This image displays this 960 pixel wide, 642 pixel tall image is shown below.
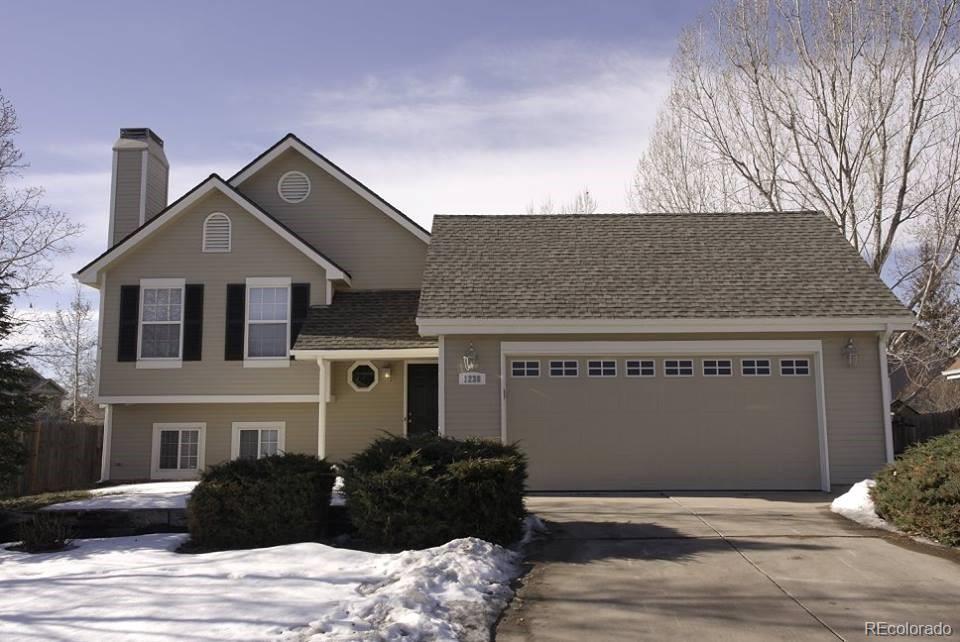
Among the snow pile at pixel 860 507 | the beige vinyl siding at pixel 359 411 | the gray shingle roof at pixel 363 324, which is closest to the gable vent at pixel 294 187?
the gray shingle roof at pixel 363 324

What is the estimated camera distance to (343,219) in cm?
1812

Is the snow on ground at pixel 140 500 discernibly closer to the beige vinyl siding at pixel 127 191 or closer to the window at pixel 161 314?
the window at pixel 161 314

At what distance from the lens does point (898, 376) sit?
1500 inches

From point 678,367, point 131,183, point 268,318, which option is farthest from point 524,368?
point 131,183

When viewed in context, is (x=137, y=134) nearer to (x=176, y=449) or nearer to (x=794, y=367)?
(x=176, y=449)

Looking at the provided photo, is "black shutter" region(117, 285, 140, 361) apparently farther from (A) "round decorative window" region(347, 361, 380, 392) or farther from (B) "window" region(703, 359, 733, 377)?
(B) "window" region(703, 359, 733, 377)

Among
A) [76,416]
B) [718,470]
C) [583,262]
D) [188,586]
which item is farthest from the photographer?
[76,416]

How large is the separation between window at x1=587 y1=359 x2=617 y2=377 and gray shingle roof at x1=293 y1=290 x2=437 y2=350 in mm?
3251

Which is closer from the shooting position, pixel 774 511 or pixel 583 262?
pixel 774 511

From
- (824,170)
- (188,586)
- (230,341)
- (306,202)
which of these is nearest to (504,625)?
(188,586)

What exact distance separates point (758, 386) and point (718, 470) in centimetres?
161

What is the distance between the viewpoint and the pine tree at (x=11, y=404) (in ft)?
39.4

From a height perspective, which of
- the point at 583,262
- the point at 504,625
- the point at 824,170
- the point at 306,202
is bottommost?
the point at 504,625

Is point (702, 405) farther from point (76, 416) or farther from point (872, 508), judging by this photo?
point (76, 416)
